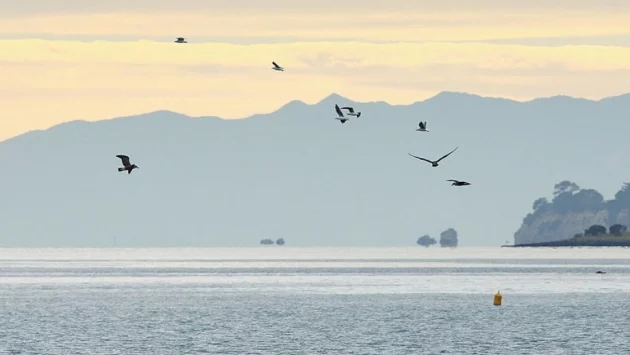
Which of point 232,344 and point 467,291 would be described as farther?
point 467,291

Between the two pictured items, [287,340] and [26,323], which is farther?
[26,323]

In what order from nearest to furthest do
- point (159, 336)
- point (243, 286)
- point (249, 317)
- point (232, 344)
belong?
point (232, 344), point (159, 336), point (249, 317), point (243, 286)

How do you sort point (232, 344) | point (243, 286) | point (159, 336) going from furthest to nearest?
point (243, 286) → point (159, 336) → point (232, 344)

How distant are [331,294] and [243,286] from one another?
28.5 meters

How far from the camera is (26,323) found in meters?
117

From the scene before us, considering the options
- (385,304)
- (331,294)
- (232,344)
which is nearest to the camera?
(232,344)

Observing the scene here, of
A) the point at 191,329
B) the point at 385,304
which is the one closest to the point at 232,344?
the point at 191,329

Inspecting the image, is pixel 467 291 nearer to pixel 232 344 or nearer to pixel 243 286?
pixel 243 286

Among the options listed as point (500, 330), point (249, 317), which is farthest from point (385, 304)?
point (500, 330)

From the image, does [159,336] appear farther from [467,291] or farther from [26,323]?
[467,291]

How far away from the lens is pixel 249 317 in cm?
12319

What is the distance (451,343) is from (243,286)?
94.8 m

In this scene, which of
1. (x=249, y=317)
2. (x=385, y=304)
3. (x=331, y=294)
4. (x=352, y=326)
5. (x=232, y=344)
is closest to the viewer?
(x=232, y=344)

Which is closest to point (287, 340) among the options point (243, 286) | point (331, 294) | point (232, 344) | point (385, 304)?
point (232, 344)
